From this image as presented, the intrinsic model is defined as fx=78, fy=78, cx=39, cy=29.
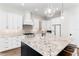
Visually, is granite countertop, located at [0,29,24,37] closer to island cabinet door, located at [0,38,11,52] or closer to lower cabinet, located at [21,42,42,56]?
island cabinet door, located at [0,38,11,52]

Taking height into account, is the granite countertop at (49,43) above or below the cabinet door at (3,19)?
Result: below

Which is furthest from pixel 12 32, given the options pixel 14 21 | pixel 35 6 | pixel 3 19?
pixel 35 6

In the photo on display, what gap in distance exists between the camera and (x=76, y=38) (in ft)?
4.87

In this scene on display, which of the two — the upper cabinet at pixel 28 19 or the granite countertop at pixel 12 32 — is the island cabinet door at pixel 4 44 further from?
the upper cabinet at pixel 28 19

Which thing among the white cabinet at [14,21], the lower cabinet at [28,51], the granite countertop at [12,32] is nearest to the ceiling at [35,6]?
the white cabinet at [14,21]

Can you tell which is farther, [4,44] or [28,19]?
[4,44]

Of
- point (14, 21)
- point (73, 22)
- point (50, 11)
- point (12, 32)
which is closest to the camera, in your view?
point (73, 22)

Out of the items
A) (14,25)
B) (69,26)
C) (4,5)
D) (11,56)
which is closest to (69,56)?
(69,26)

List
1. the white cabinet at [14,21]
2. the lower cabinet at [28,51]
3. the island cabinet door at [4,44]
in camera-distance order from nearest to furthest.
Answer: the lower cabinet at [28,51]
the white cabinet at [14,21]
the island cabinet door at [4,44]

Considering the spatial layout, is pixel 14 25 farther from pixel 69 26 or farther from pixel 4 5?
pixel 69 26

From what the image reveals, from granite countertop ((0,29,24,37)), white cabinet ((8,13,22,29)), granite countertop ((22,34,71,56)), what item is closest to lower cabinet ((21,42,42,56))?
granite countertop ((22,34,71,56))

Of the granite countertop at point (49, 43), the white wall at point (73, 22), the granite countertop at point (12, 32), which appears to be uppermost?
the white wall at point (73, 22)

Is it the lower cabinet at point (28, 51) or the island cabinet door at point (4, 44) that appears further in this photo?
the island cabinet door at point (4, 44)

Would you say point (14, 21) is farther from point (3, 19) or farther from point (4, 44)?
point (4, 44)
